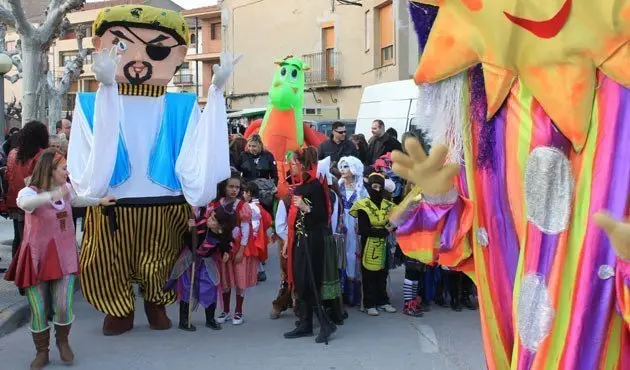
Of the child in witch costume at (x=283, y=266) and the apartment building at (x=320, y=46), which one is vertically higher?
the apartment building at (x=320, y=46)

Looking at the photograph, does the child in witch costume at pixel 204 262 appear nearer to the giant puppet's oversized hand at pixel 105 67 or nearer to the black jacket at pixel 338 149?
the giant puppet's oversized hand at pixel 105 67

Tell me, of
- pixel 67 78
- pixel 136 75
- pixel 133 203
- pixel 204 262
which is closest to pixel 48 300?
pixel 133 203

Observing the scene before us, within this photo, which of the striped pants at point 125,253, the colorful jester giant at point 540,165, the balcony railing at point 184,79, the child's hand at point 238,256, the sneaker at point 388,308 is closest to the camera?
the colorful jester giant at point 540,165

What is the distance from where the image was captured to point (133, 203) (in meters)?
5.69

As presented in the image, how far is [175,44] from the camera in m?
5.95

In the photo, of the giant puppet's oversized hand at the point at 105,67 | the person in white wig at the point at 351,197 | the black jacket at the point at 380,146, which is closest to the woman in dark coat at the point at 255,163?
the black jacket at the point at 380,146

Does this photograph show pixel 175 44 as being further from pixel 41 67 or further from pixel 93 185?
pixel 41 67

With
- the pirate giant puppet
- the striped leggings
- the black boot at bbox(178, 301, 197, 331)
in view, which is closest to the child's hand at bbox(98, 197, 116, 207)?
the pirate giant puppet

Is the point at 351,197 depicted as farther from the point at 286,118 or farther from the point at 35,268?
the point at 286,118

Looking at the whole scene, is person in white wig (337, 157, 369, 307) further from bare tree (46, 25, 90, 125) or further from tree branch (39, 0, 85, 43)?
bare tree (46, 25, 90, 125)

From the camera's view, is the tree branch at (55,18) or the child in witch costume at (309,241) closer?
the child in witch costume at (309,241)

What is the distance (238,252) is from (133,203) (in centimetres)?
105

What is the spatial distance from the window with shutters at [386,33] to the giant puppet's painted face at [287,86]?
418 inches

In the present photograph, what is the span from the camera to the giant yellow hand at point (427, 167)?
105 inches
